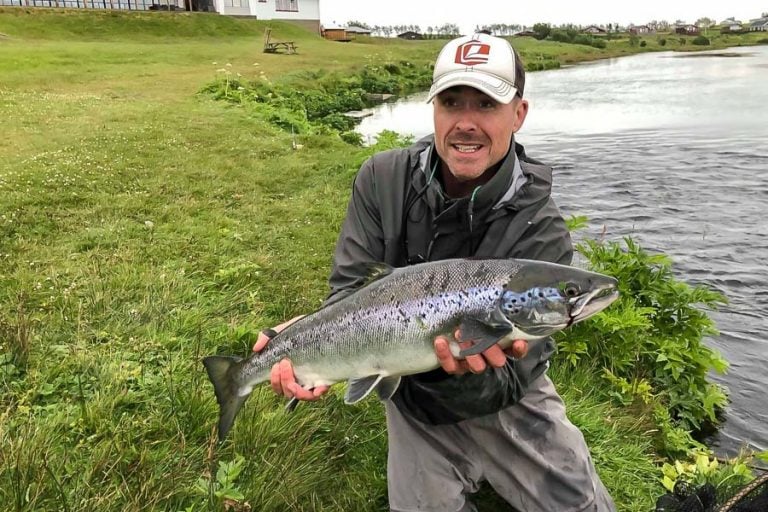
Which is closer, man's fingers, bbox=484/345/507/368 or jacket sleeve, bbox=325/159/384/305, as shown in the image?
man's fingers, bbox=484/345/507/368

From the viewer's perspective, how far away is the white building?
58469mm

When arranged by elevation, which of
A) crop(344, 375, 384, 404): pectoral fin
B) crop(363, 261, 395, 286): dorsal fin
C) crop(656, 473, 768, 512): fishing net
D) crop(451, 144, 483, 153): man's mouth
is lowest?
crop(656, 473, 768, 512): fishing net

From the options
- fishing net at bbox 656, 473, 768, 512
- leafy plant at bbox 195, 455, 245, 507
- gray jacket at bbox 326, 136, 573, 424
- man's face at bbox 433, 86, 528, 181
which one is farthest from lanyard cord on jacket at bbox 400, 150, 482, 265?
fishing net at bbox 656, 473, 768, 512

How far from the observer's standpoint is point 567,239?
342 centimetres

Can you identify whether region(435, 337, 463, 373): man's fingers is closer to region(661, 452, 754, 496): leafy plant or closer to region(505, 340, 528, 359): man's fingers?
region(505, 340, 528, 359): man's fingers

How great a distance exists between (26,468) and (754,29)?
15303cm

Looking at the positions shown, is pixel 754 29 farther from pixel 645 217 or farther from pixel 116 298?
pixel 116 298

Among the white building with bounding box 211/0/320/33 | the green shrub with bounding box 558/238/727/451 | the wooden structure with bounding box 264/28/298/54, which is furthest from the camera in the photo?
the white building with bounding box 211/0/320/33

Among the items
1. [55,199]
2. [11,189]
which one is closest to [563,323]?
[55,199]

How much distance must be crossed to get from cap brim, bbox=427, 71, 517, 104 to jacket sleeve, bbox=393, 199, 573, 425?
66cm

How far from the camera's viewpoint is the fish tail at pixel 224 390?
315 cm

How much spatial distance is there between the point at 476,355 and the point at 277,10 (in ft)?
214

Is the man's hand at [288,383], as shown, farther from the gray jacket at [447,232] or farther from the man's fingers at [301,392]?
the gray jacket at [447,232]

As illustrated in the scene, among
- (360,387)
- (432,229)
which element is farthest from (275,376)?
(432,229)
